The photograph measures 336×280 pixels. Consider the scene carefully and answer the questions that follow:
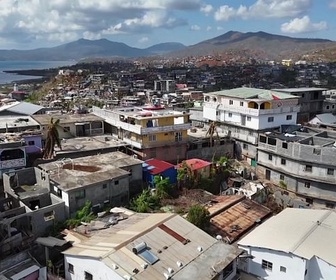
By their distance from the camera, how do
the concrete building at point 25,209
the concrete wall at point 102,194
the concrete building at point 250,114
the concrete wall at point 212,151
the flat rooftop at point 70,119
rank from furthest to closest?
1. the concrete building at point 250,114
2. the flat rooftop at point 70,119
3. the concrete wall at point 212,151
4. the concrete wall at point 102,194
5. the concrete building at point 25,209

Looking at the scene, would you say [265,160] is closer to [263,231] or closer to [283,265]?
[263,231]

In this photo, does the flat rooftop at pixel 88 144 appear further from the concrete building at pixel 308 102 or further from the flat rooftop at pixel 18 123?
the concrete building at pixel 308 102

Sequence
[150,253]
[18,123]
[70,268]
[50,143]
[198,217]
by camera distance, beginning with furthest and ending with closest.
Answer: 1. [18,123]
2. [50,143]
3. [198,217]
4. [70,268]
5. [150,253]

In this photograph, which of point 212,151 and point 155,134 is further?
point 212,151

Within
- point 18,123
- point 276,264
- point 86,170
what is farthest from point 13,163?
point 276,264

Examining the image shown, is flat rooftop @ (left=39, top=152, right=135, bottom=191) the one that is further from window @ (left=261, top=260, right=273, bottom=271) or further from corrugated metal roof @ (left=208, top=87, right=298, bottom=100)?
corrugated metal roof @ (left=208, top=87, right=298, bottom=100)

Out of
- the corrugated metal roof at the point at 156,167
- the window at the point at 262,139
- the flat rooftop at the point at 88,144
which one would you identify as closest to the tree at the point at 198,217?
the corrugated metal roof at the point at 156,167

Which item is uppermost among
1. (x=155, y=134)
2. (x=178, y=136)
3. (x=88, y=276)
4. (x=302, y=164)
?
(x=155, y=134)

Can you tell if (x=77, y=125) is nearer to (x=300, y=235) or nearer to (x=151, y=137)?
(x=151, y=137)
